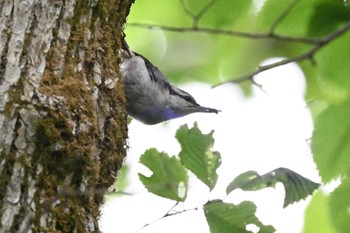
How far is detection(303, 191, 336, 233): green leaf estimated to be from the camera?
8.98 ft

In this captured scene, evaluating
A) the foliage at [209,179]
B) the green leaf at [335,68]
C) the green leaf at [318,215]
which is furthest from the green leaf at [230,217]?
the green leaf at [335,68]

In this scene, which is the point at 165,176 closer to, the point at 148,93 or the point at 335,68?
the point at 335,68

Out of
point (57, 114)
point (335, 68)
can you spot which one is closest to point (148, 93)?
point (335, 68)

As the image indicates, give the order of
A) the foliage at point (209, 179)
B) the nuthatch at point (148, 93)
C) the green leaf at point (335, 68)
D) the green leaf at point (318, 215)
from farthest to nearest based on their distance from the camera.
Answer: the nuthatch at point (148, 93), the green leaf at point (318, 215), the green leaf at point (335, 68), the foliage at point (209, 179)

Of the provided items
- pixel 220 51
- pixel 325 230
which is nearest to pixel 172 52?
pixel 220 51

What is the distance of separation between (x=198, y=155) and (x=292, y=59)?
16.4 inches

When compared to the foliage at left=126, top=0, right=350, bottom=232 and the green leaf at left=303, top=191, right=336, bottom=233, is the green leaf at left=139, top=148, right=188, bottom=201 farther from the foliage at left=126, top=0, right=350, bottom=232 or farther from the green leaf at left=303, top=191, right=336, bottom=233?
the green leaf at left=303, top=191, right=336, bottom=233

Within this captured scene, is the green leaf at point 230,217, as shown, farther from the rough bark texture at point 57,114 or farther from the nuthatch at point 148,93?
the nuthatch at point 148,93

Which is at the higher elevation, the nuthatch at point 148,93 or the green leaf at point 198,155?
the nuthatch at point 148,93

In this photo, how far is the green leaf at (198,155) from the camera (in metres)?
2.46

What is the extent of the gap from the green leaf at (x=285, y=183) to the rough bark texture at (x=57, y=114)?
1.42 feet

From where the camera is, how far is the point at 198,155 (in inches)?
98.0

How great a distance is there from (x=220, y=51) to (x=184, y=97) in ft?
4.81

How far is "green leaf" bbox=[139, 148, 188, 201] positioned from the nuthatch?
1210mm
